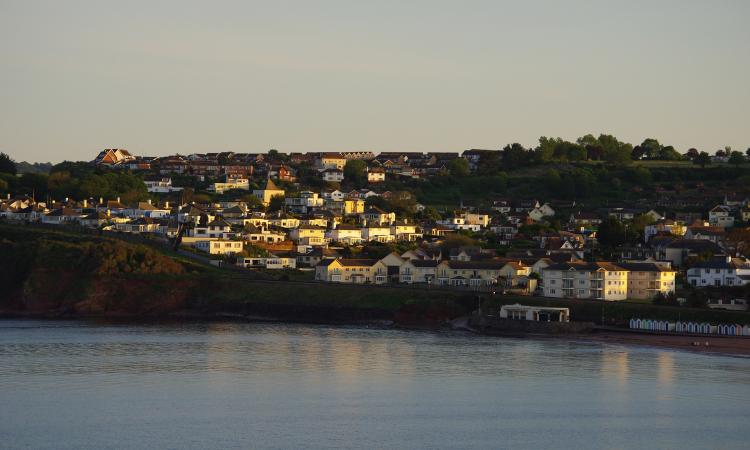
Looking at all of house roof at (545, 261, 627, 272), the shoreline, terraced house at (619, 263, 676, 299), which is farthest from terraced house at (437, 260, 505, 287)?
terraced house at (619, 263, 676, 299)

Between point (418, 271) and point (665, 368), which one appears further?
point (418, 271)

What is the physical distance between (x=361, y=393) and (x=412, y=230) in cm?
4810

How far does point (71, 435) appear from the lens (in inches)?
1241

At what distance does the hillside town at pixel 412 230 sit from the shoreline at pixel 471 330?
5334mm

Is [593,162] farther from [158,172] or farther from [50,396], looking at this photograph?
[50,396]

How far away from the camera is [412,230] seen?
85438mm

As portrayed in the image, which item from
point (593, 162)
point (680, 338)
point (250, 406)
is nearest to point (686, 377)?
point (680, 338)

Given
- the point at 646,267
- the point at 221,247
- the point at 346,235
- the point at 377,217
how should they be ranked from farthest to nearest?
the point at 377,217 < the point at 346,235 < the point at 221,247 < the point at 646,267

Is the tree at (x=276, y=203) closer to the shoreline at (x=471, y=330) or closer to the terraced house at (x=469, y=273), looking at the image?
the terraced house at (x=469, y=273)

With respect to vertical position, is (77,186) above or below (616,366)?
above

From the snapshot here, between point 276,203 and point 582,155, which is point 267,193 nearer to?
point 276,203

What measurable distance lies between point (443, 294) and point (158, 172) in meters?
61.2

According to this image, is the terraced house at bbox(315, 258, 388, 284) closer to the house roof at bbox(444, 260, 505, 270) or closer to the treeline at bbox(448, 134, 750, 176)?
the house roof at bbox(444, 260, 505, 270)

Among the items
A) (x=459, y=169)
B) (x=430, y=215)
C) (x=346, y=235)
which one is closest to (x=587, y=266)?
(x=346, y=235)
